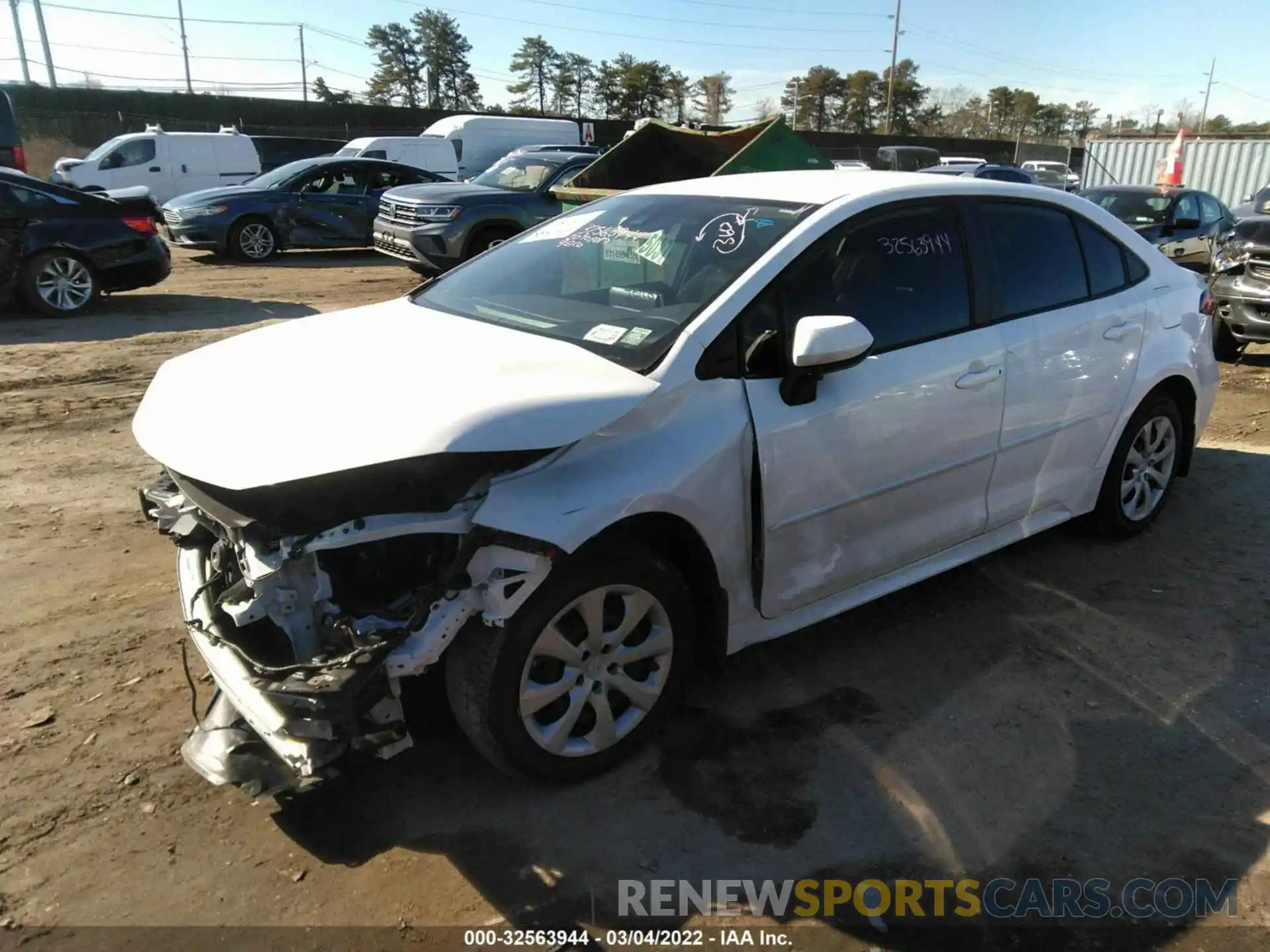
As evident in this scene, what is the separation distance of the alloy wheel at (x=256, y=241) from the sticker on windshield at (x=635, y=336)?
13.7 metres

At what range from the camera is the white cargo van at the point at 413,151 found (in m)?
22.2

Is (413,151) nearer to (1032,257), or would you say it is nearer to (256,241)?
(256,241)

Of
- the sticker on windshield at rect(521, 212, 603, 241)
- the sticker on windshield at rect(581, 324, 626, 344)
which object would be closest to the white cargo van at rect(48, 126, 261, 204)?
the sticker on windshield at rect(521, 212, 603, 241)

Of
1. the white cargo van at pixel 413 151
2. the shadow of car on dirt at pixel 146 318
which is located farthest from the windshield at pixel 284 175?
the white cargo van at pixel 413 151

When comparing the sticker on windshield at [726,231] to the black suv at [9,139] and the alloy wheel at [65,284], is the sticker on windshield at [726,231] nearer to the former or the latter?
the alloy wheel at [65,284]

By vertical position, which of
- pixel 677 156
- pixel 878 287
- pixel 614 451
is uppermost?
pixel 677 156

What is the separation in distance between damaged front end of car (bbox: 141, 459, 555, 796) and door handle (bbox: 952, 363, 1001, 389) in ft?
5.70

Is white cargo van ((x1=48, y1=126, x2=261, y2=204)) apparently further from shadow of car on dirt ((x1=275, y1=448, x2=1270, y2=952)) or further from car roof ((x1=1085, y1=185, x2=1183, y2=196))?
shadow of car on dirt ((x1=275, y1=448, x2=1270, y2=952))

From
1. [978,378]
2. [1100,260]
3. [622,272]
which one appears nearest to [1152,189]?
[1100,260]

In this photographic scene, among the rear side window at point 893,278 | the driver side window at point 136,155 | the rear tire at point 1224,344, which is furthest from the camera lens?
the driver side window at point 136,155

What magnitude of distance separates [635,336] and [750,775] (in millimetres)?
1429

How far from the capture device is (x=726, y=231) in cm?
347

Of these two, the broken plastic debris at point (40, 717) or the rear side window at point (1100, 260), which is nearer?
the broken plastic debris at point (40, 717)

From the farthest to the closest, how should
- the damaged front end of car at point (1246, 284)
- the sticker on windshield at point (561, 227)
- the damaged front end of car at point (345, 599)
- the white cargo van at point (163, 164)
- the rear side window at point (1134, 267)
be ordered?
the white cargo van at point (163, 164) → the damaged front end of car at point (1246, 284) → the rear side window at point (1134, 267) → the sticker on windshield at point (561, 227) → the damaged front end of car at point (345, 599)
